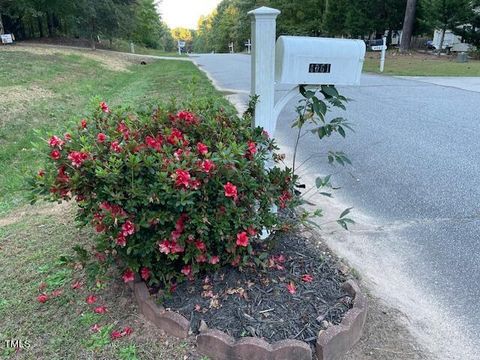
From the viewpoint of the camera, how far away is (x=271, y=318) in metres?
2.01

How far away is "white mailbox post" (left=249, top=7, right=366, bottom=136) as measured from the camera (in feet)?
7.29

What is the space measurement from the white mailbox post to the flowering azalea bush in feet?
1.18

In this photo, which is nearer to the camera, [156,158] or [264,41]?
[156,158]

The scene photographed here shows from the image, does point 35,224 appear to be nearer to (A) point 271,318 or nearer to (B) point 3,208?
(B) point 3,208

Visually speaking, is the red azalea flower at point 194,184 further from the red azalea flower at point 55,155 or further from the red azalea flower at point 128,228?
the red azalea flower at point 55,155

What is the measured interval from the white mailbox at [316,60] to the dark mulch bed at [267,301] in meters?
1.05

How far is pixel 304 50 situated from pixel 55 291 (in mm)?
1974

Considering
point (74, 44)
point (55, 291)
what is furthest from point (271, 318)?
point (74, 44)

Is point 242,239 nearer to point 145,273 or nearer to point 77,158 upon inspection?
point 145,273

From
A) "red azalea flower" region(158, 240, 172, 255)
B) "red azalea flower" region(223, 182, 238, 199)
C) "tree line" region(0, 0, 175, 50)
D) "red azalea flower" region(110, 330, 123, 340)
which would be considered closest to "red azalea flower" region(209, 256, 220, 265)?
"red azalea flower" region(158, 240, 172, 255)

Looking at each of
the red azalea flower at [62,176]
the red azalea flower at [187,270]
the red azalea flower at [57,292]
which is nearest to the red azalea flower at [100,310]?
the red azalea flower at [57,292]

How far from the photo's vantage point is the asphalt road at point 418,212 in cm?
234

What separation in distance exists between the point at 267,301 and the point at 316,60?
1.31 metres

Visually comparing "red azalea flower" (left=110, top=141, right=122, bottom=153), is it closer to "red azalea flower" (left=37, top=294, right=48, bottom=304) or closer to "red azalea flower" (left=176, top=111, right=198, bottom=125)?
"red azalea flower" (left=176, top=111, right=198, bottom=125)
